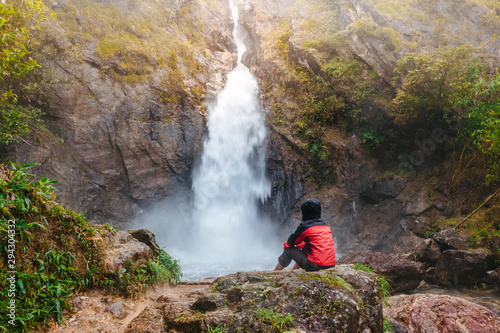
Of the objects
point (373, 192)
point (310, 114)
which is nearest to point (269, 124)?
point (310, 114)

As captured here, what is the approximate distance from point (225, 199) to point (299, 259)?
1040 centimetres

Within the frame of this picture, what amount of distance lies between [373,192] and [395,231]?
208 cm

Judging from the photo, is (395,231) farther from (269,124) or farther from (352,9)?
(352,9)

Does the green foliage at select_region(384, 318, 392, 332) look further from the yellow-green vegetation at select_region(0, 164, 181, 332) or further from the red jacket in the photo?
the yellow-green vegetation at select_region(0, 164, 181, 332)

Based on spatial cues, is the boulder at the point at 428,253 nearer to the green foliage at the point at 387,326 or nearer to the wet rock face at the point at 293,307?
the green foliage at the point at 387,326

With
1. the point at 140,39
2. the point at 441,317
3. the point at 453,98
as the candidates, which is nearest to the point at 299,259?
the point at 441,317

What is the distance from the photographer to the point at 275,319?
2.58 m

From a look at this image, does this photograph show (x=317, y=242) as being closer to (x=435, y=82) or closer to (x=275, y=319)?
(x=275, y=319)

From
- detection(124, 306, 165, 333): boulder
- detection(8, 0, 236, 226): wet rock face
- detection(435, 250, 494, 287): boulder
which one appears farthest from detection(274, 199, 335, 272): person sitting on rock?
detection(8, 0, 236, 226): wet rock face

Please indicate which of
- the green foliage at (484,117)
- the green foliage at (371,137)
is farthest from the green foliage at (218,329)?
the green foliage at (371,137)

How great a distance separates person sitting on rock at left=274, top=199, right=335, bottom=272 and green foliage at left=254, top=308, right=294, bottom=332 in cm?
158

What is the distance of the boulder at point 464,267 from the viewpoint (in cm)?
700

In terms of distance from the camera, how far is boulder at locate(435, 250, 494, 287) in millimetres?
7004

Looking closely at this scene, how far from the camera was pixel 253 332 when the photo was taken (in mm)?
2516
